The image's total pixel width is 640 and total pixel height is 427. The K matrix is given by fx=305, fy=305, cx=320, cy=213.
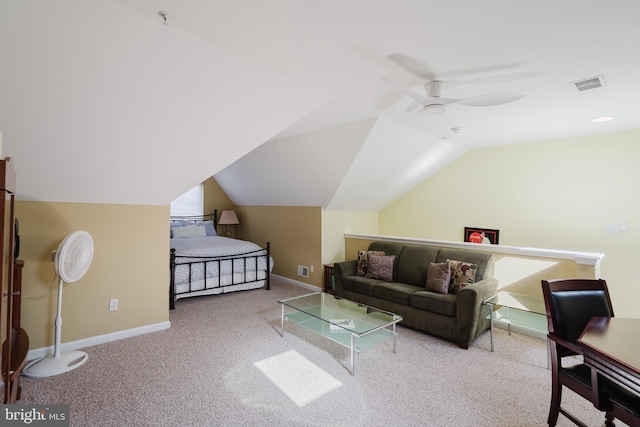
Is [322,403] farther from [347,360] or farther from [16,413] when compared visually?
[16,413]

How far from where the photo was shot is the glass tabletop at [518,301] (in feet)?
9.82

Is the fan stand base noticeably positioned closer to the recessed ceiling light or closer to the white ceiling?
the white ceiling

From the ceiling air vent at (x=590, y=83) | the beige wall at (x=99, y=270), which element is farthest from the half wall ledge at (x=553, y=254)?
the beige wall at (x=99, y=270)

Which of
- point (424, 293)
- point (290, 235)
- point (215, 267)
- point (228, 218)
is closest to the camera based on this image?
point (424, 293)

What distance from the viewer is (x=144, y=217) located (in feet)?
10.7

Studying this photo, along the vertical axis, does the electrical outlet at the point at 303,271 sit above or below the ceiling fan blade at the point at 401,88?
below

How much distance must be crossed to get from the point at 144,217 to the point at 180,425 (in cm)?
214

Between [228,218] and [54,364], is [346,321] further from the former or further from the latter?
[228,218]

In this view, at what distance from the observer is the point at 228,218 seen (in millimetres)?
6555

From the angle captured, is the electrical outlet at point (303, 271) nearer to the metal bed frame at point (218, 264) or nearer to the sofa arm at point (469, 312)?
the metal bed frame at point (218, 264)

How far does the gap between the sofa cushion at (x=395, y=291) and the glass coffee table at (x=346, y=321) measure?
1.28 feet

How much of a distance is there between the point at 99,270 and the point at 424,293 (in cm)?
334

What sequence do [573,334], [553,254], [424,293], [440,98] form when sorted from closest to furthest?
1. [573,334]
2. [440,98]
3. [553,254]
4. [424,293]

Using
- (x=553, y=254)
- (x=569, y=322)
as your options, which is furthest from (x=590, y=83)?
(x=569, y=322)
